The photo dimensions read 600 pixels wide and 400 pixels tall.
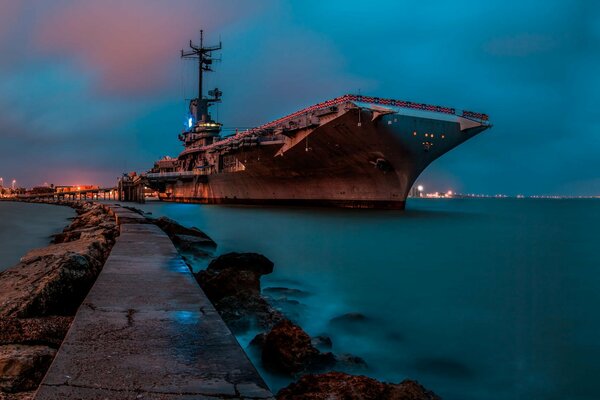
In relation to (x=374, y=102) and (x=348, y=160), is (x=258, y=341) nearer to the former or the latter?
(x=374, y=102)

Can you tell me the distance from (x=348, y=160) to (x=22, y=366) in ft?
99.9

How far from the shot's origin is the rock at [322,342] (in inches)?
230

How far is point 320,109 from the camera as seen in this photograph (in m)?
29.0

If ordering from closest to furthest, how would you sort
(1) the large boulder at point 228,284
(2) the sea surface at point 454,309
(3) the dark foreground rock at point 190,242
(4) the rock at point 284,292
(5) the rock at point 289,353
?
(5) the rock at point 289,353 < (2) the sea surface at point 454,309 < (1) the large boulder at point 228,284 < (4) the rock at point 284,292 < (3) the dark foreground rock at point 190,242

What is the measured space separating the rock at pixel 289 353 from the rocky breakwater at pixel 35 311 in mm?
2024

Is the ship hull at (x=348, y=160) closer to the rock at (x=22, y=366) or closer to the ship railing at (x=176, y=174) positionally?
the ship railing at (x=176, y=174)

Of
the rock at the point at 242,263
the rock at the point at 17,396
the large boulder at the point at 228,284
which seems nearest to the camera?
the rock at the point at 17,396

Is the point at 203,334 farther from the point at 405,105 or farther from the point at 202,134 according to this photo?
the point at 202,134

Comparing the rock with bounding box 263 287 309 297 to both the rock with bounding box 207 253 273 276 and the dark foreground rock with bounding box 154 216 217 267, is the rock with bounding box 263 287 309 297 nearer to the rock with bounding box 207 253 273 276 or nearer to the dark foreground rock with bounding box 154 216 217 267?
the rock with bounding box 207 253 273 276

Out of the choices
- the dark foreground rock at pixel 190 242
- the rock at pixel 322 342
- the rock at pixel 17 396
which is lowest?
the rock at pixel 322 342

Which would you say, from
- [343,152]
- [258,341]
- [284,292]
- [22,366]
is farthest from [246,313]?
[343,152]

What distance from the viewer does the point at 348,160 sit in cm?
3266

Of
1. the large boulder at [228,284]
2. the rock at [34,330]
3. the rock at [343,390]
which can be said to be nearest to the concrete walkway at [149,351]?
the rock at [34,330]

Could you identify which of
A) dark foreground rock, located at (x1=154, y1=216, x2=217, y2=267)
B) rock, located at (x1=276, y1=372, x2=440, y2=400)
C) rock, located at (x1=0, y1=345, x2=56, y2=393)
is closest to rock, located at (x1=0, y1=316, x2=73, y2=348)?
rock, located at (x1=0, y1=345, x2=56, y2=393)
